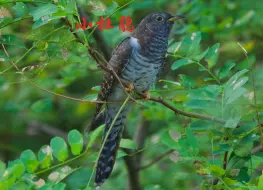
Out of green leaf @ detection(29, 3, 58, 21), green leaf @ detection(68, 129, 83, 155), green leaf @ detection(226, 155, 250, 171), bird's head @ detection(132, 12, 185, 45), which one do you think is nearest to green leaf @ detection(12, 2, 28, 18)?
green leaf @ detection(29, 3, 58, 21)

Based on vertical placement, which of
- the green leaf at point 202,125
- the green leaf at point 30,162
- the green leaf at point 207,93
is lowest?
the green leaf at point 202,125

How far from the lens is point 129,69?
109 inches

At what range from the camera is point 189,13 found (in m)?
3.32

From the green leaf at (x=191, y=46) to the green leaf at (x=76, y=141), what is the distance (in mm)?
611

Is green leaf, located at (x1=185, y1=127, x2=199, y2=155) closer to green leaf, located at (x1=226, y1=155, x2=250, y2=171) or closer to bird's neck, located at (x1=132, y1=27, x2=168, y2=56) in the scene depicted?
green leaf, located at (x1=226, y1=155, x2=250, y2=171)

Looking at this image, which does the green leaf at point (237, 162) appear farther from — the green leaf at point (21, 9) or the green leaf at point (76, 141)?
the green leaf at point (21, 9)

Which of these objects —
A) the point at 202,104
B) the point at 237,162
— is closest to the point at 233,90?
the point at 202,104

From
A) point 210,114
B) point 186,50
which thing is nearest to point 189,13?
point 186,50

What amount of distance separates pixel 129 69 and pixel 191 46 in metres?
0.60

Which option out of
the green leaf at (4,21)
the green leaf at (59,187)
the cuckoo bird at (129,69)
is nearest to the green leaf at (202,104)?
the green leaf at (59,187)

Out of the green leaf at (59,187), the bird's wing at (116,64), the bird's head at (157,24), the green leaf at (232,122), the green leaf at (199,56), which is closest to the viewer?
the green leaf at (59,187)

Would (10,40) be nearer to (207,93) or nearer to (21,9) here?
(21,9)

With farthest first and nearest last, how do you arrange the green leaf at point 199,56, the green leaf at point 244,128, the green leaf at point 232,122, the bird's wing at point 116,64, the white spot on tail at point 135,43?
the white spot on tail at point 135,43
the bird's wing at point 116,64
the green leaf at point 199,56
the green leaf at point 244,128
the green leaf at point 232,122

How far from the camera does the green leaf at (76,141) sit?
1777mm
